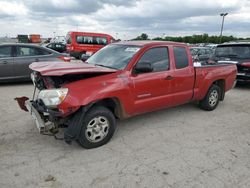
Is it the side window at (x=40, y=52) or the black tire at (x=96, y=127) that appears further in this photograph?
the side window at (x=40, y=52)

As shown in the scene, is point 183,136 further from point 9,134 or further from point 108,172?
point 9,134

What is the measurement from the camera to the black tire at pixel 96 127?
11.8 ft

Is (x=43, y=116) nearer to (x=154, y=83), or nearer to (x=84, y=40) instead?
(x=154, y=83)

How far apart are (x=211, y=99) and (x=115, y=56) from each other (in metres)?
2.82

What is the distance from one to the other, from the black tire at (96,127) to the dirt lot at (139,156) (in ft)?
0.45

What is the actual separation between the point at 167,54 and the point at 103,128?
203 centimetres

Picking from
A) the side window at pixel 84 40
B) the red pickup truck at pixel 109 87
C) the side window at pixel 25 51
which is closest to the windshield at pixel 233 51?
the red pickup truck at pixel 109 87

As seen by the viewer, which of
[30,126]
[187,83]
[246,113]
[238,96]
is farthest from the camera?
[238,96]

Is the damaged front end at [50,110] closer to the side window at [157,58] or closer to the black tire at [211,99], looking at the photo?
the side window at [157,58]

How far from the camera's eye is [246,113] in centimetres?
586

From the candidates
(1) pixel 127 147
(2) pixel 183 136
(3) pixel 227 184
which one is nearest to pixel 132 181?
(1) pixel 127 147

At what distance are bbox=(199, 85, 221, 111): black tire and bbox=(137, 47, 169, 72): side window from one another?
5.67 feet

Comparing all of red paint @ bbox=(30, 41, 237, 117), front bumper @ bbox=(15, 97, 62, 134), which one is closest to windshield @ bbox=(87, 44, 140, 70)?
red paint @ bbox=(30, 41, 237, 117)

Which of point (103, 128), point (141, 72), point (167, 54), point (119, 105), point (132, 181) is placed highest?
point (167, 54)
